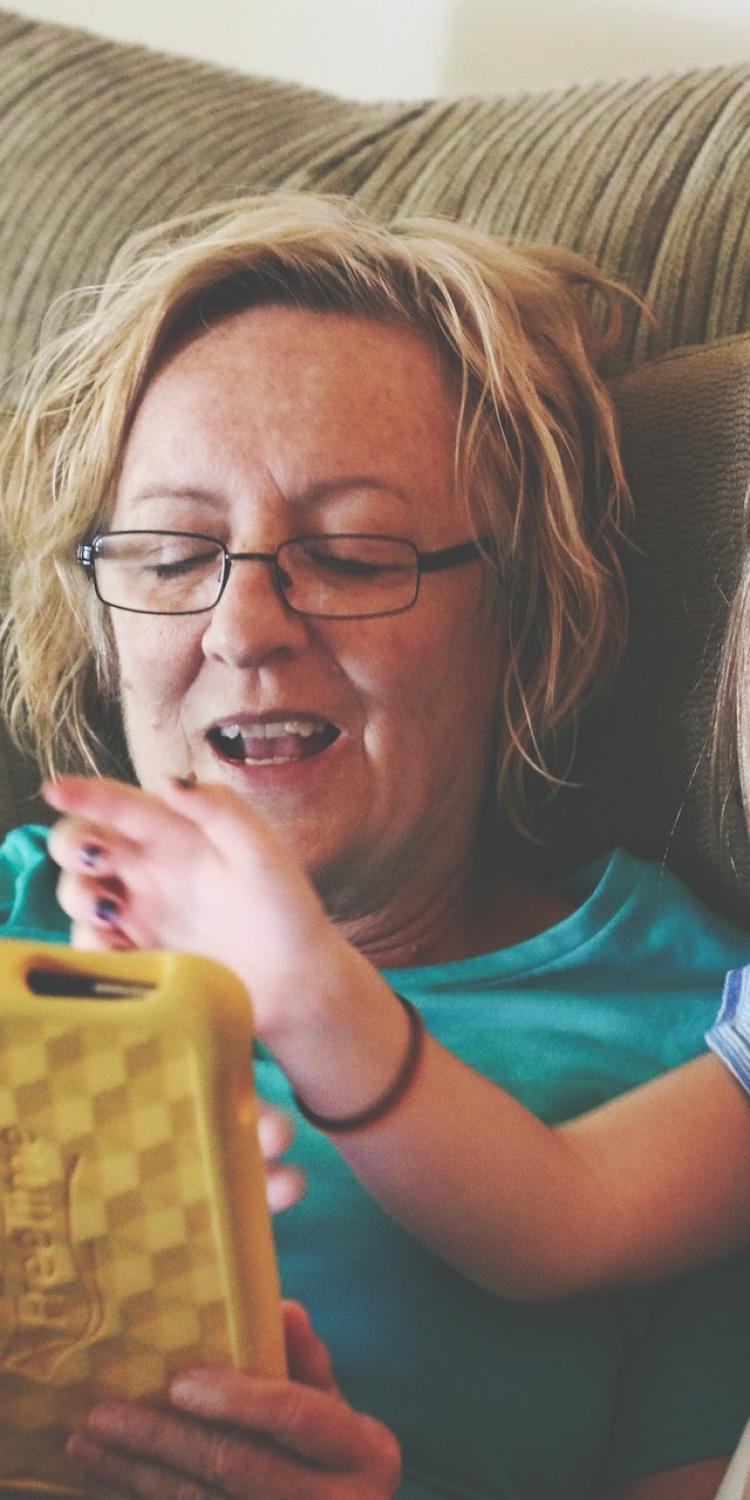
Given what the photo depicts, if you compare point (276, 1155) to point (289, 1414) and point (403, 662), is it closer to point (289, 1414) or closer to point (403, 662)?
point (289, 1414)

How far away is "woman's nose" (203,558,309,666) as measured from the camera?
2.92 feet

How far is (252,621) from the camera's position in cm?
89

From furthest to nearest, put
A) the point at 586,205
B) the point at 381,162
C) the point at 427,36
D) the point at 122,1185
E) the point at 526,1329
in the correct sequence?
the point at 427,36 < the point at 381,162 < the point at 586,205 < the point at 526,1329 < the point at 122,1185

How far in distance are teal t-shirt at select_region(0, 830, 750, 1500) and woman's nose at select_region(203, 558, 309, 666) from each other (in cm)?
24

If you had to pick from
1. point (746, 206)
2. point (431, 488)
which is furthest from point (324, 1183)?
point (746, 206)

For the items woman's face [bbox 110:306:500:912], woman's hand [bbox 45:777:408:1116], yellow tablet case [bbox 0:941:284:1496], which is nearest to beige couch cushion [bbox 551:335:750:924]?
woman's face [bbox 110:306:500:912]

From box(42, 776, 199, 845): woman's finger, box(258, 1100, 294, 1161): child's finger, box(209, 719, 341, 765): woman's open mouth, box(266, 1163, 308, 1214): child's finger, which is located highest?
box(42, 776, 199, 845): woman's finger

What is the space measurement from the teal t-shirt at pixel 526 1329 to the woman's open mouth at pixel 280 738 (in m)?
0.17

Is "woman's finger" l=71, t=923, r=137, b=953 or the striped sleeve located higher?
"woman's finger" l=71, t=923, r=137, b=953

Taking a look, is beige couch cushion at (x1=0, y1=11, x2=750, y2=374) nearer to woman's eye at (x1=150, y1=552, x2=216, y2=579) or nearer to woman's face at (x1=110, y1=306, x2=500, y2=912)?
woman's face at (x1=110, y1=306, x2=500, y2=912)

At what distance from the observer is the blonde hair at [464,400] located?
101 centimetres

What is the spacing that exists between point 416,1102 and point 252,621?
334 millimetres

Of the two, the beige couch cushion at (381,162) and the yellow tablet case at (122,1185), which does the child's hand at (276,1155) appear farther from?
the beige couch cushion at (381,162)

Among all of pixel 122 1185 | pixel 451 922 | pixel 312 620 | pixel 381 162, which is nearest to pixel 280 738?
pixel 312 620
